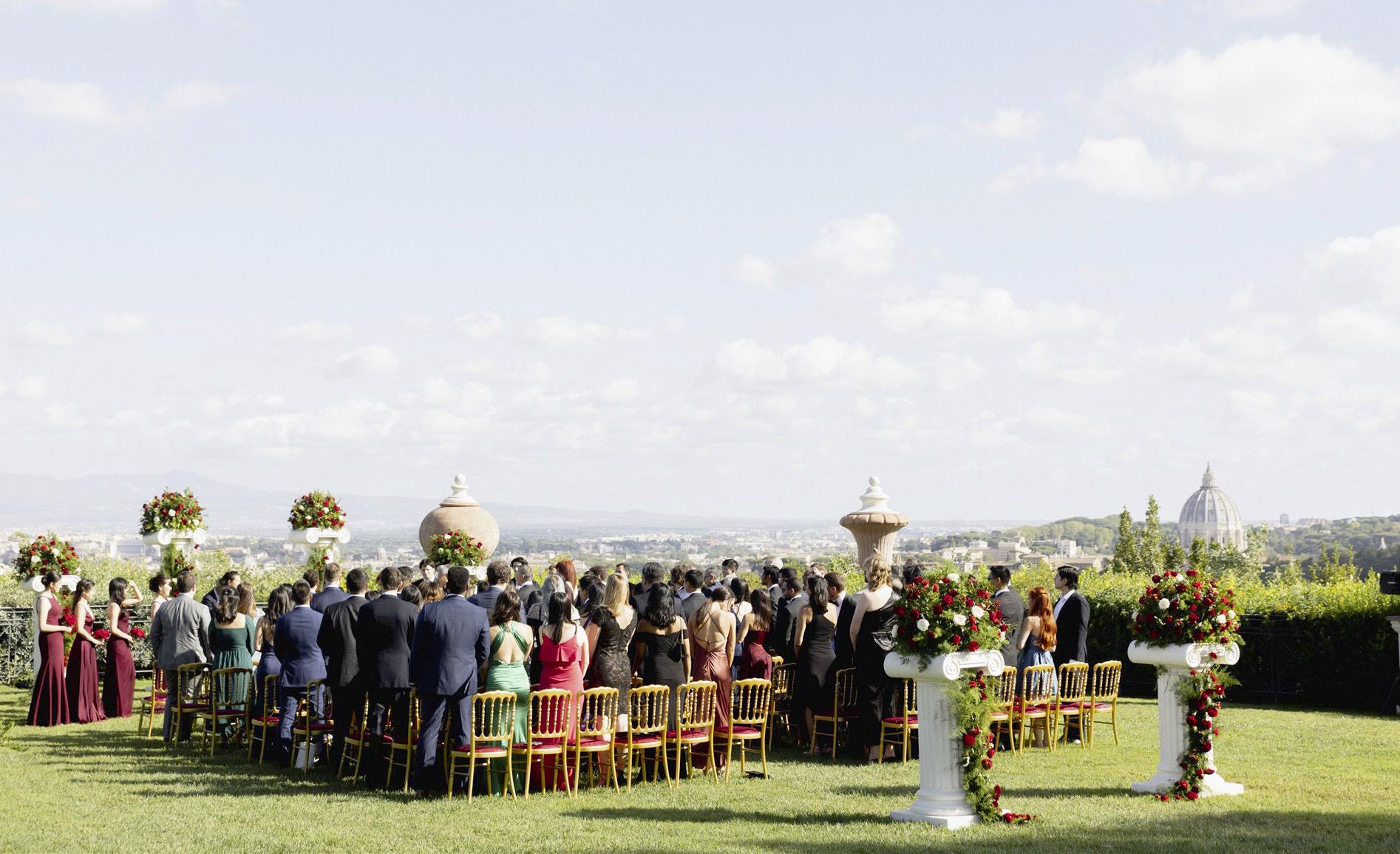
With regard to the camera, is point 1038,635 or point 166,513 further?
point 166,513

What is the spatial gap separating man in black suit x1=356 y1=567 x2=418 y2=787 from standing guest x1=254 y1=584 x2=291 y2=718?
1762 mm

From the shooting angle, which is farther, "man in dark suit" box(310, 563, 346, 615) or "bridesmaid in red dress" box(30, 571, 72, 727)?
"bridesmaid in red dress" box(30, 571, 72, 727)

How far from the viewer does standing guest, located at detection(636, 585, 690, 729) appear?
1080 centimetres

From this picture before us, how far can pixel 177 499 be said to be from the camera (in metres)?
20.5


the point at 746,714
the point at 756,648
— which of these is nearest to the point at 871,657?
the point at 756,648

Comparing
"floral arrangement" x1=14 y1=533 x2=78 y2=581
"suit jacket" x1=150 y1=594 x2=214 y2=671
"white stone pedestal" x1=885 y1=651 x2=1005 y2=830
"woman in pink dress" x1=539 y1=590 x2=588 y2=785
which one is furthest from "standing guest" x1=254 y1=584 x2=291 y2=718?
A: "floral arrangement" x1=14 y1=533 x2=78 y2=581

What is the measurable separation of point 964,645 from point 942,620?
0.89 feet

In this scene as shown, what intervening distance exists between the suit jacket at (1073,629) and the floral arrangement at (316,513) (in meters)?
12.4

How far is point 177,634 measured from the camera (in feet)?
44.0

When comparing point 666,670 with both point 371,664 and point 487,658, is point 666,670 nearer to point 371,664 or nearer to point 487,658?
point 487,658

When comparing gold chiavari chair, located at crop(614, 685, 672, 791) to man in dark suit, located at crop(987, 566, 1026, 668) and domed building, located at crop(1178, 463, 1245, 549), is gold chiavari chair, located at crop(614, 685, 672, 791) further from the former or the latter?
domed building, located at crop(1178, 463, 1245, 549)

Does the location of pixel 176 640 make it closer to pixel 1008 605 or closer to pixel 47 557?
pixel 47 557

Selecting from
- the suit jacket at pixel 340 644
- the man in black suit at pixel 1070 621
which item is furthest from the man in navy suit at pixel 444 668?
the man in black suit at pixel 1070 621

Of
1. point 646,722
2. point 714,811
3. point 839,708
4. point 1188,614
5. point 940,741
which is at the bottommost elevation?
point 714,811
